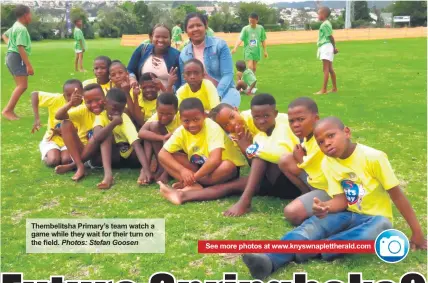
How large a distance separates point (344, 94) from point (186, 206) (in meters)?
7.53

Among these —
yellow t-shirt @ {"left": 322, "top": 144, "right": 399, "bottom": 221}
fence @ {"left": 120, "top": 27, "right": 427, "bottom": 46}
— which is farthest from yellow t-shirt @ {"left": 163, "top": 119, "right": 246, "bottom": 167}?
fence @ {"left": 120, "top": 27, "right": 427, "bottom": 46}

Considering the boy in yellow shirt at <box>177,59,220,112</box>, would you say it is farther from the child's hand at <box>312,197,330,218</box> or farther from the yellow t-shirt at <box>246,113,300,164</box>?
the child's hand at <box>312,197,330,218</box>

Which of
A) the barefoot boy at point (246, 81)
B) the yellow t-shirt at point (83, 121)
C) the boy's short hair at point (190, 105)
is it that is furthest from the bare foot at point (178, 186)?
the barefoot boy at point (246, 81)

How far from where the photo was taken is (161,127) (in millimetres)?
5750

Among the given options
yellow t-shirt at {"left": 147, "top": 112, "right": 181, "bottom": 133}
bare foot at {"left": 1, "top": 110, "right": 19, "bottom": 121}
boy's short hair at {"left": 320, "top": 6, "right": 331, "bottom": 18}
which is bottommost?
bare foot at {"left": 1, "top": 110, "right": 19, "bottom": 121}

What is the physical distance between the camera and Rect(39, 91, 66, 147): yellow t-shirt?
6.43 metres

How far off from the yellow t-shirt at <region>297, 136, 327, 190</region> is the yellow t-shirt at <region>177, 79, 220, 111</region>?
5.66 feet

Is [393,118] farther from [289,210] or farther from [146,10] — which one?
[146,10]

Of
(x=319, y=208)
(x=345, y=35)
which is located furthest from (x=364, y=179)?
(x=345, y=35)

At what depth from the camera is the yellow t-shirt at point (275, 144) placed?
468cm

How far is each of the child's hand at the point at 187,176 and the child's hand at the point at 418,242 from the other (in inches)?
82.1

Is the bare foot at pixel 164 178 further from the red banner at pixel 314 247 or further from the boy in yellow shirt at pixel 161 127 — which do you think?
the red banner at pixel 314 247

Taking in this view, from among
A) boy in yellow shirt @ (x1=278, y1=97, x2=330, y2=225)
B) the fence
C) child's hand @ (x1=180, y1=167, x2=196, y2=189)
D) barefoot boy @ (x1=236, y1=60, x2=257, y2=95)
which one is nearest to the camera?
boy in yellow shirt @ (x1=278, y1=97, x2=330, y2=225)

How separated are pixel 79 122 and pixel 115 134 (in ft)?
1.41
